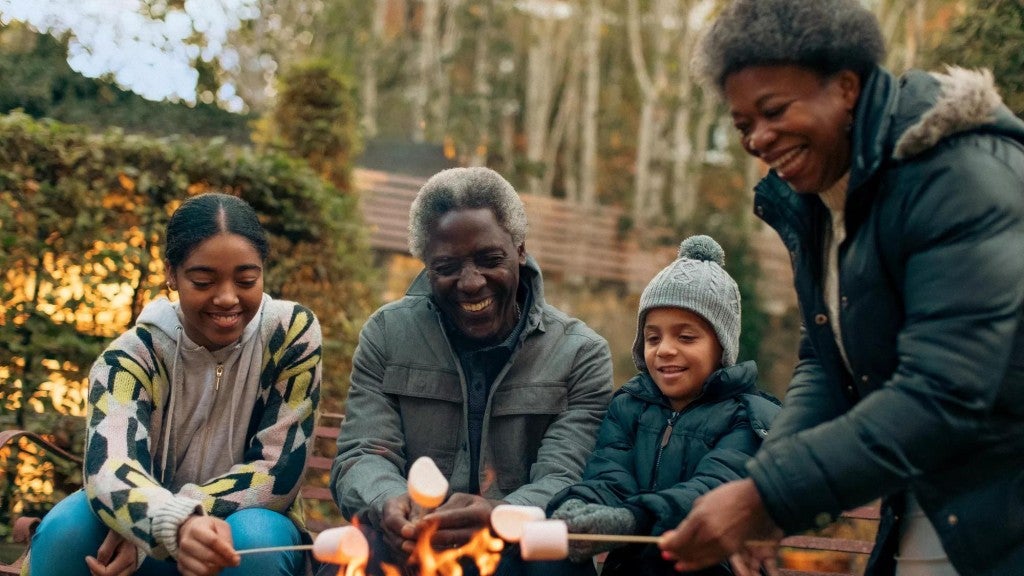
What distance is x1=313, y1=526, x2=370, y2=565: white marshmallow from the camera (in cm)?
349

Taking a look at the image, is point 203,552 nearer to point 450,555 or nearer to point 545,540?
point 450,555

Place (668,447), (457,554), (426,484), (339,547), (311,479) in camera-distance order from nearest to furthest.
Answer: (426,484) < (339,547) < (457,554) < (668,447) < (311,479)

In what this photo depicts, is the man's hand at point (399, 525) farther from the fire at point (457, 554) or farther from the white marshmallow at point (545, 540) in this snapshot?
the white marshmallow at point (545, 540)

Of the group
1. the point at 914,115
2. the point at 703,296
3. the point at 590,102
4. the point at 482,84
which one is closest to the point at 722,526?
the point at 914,115

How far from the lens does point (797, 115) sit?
2689 mm

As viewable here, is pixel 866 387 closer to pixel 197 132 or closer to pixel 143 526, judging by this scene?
pixel 143 526

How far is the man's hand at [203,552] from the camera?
347 cm

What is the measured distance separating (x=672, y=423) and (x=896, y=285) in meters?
1.44

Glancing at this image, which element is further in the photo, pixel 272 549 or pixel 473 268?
pixel 473 268

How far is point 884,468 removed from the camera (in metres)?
2.48

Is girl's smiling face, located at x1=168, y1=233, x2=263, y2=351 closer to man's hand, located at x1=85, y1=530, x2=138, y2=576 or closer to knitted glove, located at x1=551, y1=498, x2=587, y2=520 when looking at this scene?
man's hand, located at x1=85, y1=530, x2=138, y2=576

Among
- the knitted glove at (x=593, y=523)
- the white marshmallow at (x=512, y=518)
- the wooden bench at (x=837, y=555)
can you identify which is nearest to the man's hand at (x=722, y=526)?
the white marshmallow at (x=512, y=518)

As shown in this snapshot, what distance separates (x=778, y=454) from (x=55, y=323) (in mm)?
4548

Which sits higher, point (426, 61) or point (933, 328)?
point (426, 61)
